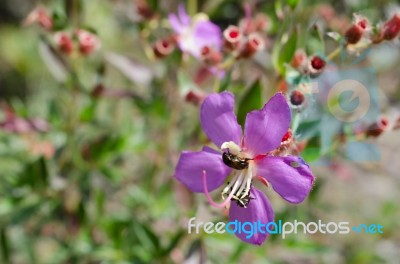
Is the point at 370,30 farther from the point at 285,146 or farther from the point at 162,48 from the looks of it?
the point at 162,48

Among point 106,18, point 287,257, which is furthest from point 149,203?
point 106,18

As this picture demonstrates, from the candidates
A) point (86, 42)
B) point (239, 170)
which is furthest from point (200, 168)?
point (86, 42)

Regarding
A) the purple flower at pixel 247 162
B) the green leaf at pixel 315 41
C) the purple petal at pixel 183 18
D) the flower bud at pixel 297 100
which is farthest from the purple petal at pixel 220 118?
the purple petal at pixel 183 18

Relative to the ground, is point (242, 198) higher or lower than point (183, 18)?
lower

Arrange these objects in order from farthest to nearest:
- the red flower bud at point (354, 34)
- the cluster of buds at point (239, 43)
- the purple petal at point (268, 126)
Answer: the cluster of buds at point (239, 43)
the red flower bud at point (354, 34)
the purple petal at point (268, 126)

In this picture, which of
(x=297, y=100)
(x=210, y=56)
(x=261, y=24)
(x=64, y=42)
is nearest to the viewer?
(x=297, y=100)

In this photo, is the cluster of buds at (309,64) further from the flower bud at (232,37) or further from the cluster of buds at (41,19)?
the cluster of buds at (41,19)

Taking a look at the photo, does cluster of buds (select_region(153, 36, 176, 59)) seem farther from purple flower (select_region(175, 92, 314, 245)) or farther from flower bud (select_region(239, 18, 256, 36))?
purple flower (select_region(175, 92, 314, 245))
